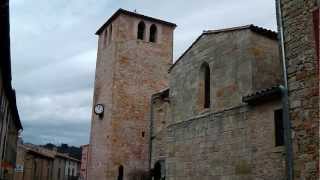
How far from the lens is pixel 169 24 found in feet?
90.6

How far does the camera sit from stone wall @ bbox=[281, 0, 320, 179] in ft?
29.7

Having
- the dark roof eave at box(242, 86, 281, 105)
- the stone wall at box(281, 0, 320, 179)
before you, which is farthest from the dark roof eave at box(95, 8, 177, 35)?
the stone wall at box(281, 0, 320, 179)

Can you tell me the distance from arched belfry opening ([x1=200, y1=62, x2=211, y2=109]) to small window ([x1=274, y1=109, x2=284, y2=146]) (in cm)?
386

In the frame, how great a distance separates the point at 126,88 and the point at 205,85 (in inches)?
419

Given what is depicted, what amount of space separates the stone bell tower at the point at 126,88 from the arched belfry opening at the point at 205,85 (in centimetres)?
978

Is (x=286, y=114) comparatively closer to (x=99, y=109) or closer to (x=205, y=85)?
(x=205, y=85)

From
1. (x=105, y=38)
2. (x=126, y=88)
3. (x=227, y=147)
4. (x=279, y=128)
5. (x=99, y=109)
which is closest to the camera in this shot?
(x=279, y=128)

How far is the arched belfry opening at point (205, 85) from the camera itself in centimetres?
1496

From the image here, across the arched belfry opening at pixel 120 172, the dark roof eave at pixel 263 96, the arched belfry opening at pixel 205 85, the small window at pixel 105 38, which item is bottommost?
the arched belfry opening at pixel 120 172

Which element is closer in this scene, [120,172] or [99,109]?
[120,172]

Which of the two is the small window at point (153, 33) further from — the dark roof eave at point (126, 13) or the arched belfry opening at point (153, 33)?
the dark roof eave at point (126, 13)

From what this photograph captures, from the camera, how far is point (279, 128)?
438 inches

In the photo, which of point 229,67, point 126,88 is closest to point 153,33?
point 126,88

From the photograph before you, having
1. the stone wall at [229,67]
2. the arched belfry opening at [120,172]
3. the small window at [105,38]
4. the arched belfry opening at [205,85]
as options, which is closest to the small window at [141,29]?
the small window at [105,38]
